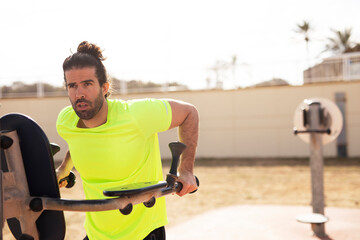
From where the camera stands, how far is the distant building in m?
12.0

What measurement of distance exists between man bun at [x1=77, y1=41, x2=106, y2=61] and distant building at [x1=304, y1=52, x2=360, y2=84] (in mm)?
11320

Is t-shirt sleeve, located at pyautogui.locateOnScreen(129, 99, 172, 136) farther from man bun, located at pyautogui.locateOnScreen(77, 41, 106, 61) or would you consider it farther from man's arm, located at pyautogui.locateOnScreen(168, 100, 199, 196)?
man bun, located at pyautogui.locateOnScreen(77, 41, 106, 61)

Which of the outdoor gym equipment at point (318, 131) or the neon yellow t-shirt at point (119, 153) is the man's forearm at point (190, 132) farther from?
the outdoor gym equipment at point (318, 131)

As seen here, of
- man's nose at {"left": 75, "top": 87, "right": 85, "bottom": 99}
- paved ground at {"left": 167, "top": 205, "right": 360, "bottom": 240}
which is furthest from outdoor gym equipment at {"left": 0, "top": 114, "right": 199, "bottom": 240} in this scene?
paved ground at {"left": 167, "top": 205, "right": 360, "bottom": 240}

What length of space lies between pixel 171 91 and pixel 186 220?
8.14 meters

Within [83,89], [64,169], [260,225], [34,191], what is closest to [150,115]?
[83,89]

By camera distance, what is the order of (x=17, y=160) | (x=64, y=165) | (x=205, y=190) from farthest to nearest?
(x=205, y=190), (x=64, y=165), (x=17, y=160)

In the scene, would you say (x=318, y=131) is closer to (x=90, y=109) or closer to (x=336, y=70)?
(x=90, y=109)

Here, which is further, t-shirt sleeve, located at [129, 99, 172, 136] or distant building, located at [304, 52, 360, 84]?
distant building, located at [304, 52, 360, 84]

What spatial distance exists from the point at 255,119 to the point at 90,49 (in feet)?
37.5

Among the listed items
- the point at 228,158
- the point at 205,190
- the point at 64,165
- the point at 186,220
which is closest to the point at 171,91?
the point at 228,158

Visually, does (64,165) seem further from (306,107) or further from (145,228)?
(306,107)

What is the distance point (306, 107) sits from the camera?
455 centimetres

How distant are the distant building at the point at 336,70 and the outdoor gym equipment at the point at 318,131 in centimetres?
798
